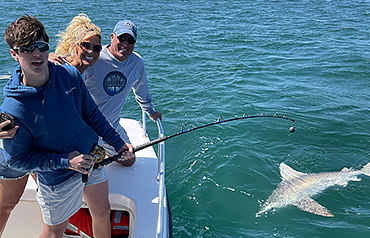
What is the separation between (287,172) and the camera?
20.1 ft

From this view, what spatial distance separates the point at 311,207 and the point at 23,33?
4914mm

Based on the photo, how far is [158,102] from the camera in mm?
8766

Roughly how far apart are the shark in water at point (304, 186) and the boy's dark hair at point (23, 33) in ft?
13.8

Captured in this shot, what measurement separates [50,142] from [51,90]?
364 millimetres

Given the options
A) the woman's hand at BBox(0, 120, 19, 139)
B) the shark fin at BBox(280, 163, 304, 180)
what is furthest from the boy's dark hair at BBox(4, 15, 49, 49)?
the shark fin at BBox(280, 163, 304, 180)

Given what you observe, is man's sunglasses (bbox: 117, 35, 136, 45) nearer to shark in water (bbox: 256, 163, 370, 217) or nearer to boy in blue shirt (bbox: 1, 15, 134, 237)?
boy in blue shirt (bbox: 1, 15, 134, 237)

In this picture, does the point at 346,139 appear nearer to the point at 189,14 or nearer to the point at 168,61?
the point at 168,61

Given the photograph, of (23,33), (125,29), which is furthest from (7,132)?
(125,29)

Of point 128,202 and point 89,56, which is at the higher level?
point 89,56

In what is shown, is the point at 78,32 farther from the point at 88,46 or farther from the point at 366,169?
the point at 366,169

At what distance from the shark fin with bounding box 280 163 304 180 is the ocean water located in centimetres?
12

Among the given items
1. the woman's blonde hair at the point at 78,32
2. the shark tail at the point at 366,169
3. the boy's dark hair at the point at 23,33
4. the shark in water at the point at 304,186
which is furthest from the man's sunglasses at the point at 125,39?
the shark tail at the point at 366,169

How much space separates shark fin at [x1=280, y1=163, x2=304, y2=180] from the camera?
6031mm

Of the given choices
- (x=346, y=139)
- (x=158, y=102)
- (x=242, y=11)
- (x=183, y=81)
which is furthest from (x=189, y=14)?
(x=346, y=139)
